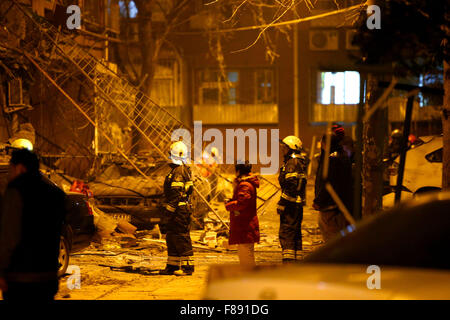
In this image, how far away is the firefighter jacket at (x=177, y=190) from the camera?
337 inches

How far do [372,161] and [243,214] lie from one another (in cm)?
203

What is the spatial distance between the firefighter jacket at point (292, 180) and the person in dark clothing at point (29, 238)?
13.4ft

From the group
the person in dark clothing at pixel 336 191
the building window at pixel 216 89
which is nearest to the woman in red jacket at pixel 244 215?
the person in dark clothing at pixel 336 191

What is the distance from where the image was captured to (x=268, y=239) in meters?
11.7

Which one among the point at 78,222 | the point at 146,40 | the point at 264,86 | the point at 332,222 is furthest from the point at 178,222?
the point at 264,86

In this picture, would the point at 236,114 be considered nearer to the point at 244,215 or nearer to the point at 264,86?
the point at 264,86

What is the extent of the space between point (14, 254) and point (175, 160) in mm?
4368

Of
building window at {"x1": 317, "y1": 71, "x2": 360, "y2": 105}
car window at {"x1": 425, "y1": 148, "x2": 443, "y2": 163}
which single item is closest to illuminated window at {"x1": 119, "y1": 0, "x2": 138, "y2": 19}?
building window at {"x1": 317, "y1": 71, "x2": 360, "y2": 105}

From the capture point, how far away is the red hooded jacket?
8070 mm

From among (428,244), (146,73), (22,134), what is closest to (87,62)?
(22,134)

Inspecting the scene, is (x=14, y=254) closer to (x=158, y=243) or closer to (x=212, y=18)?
(x=158, y=243)

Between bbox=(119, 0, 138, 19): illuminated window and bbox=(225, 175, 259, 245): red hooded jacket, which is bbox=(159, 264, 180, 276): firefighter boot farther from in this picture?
bbox=(119, 0, 138, 19): illuminated window

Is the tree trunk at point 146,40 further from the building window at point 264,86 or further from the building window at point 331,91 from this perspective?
the building window at point 331,91

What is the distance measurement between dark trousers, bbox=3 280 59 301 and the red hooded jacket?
3716 mm
